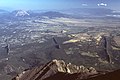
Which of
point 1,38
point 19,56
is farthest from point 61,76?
point 1,38

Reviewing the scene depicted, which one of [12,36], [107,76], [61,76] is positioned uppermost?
[107,76]

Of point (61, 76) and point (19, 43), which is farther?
point (19, 43)

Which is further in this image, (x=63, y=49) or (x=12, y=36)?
Answer: (x=12, y=36)

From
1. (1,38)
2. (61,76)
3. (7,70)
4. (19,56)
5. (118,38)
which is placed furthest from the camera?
(1,38)

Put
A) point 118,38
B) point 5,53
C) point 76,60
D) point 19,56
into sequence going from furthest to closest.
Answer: point 118,38 < point 5,53 < point 19,56 < point 76,60

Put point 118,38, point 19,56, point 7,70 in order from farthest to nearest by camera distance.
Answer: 1. point 118,38
2. point 19,56
3. point 7,70

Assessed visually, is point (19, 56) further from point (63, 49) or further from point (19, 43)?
point (19, 43)

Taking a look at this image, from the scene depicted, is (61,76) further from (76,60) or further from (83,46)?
(83,46)

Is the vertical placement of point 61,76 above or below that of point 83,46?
above

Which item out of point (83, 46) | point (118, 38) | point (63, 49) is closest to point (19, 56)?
point (63, 49)
